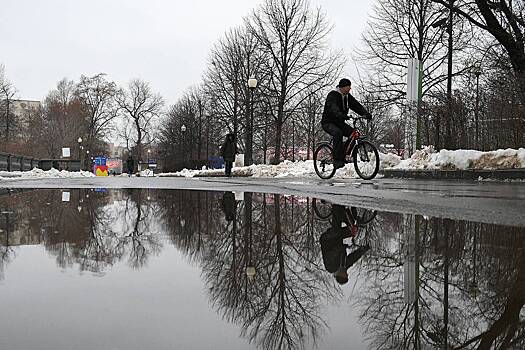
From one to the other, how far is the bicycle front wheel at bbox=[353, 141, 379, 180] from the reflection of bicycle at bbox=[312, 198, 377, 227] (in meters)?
4.68

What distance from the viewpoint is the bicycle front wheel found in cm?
982

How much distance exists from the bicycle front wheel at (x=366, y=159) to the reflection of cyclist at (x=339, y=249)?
5.90 metres

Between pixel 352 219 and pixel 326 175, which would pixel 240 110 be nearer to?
pixel 326 175

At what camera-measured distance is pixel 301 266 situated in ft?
7.70

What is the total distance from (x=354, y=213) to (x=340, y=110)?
203 inches

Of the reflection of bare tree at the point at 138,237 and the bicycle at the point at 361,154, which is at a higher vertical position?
the bicycle at the point at 361,154

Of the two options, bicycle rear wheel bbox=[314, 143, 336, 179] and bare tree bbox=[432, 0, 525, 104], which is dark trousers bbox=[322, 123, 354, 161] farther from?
bare tree bbox=[432, 0, 525, 104]

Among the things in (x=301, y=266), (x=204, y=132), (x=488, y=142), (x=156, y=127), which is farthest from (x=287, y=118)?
(x=156, y=127)

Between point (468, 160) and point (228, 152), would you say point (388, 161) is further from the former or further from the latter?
point (228, 152)

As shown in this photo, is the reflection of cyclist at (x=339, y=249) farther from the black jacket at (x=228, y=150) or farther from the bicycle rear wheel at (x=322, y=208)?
the black jacket at (x=228, y=150)

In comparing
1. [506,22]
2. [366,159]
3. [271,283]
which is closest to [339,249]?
[271,283]

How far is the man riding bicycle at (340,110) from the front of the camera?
9094 millimetres

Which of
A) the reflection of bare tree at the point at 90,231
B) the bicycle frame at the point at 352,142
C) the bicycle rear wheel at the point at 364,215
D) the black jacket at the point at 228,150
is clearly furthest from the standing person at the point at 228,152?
the bicycle rear wheel at the point at 364,215

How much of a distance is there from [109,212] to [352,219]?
236 cm
